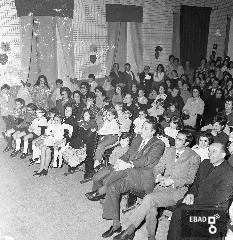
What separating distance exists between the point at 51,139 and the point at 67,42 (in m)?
4.46

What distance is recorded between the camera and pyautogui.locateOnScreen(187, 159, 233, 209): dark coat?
13.5ft

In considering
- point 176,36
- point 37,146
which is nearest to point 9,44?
point 37,146

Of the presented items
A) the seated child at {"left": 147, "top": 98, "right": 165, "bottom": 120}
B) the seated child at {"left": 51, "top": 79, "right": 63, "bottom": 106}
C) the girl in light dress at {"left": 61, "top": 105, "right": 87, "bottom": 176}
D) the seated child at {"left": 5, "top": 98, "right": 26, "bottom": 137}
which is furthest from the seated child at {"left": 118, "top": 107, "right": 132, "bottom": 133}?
the seated child at {"left": 51, "top": 79, "right": 63, "bottom": 106}

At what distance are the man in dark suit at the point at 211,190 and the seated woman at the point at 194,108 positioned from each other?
325 cm

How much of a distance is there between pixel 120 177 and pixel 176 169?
96 cm

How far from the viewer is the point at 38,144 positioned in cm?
675

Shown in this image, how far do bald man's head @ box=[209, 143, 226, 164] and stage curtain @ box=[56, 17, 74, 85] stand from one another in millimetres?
6901

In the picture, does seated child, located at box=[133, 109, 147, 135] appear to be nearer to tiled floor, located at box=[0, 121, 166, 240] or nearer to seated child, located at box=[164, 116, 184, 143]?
seated child, located at box=[164, 116, 184, 143]

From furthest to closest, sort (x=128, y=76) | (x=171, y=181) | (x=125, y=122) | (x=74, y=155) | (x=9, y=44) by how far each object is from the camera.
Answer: (x=128, y=76) < (x=9, y=44) < (x=125, y=122) < (x=74, y=155) < (x=171, y=181)

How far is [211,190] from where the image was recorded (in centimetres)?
424

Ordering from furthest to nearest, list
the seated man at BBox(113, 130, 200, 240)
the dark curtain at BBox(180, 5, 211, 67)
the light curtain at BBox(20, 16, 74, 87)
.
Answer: the dark curtain at BBox(180, 5, 211, 67) → the light curtain at BBox(20, 16, 74, 87) → the seated man at BBox(113, 130, 200, 240)

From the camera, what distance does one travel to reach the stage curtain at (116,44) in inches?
450

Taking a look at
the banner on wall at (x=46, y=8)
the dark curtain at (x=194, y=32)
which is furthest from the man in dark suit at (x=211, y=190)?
the dark curtain at (x=194, y=32)

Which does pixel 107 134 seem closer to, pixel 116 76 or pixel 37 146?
pixel 37 146
